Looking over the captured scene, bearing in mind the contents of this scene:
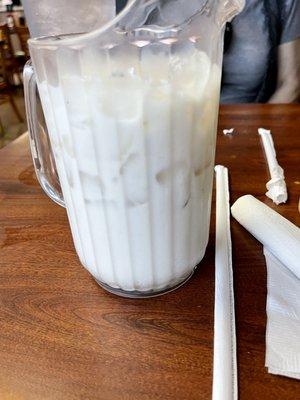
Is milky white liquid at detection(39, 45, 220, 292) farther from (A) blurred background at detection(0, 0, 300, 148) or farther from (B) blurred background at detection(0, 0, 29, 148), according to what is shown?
(B) blurred background at detection(0, 0, 29, 148)

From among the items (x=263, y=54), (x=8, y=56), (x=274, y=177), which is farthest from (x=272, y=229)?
(x=8, y=56)

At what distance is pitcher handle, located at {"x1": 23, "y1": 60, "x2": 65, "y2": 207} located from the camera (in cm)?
40

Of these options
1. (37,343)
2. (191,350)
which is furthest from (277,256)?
(37,343)

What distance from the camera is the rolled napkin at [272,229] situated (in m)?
0.40

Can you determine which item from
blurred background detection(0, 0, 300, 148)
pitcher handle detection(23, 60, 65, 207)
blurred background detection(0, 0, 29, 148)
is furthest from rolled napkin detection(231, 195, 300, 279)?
blurred background detection(0, 0, 29, 148)

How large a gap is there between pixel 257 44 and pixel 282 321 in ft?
4.04

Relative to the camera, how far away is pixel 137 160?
302 mm

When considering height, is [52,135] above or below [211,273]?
above

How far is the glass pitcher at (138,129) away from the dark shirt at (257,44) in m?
1.13

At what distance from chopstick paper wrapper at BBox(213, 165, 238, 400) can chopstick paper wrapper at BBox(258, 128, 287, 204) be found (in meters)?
0.09

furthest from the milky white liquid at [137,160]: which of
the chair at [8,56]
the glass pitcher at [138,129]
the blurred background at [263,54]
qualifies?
the chair at [8,56]

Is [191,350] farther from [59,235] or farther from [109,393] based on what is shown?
[59,235]

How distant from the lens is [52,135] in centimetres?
34

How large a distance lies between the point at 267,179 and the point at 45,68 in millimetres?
429
